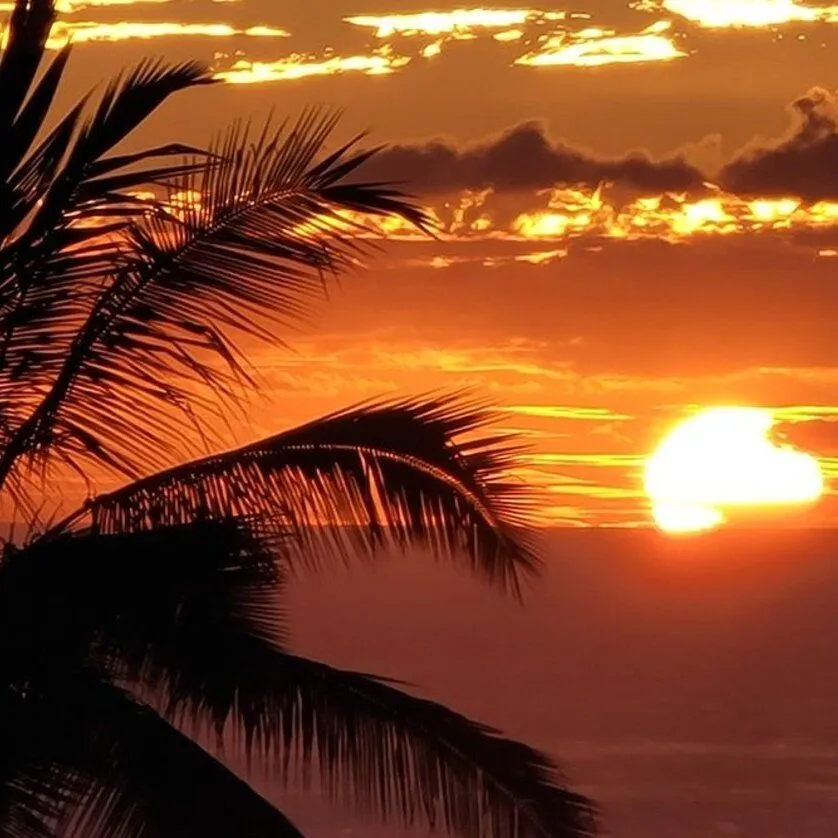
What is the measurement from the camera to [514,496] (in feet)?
35.8

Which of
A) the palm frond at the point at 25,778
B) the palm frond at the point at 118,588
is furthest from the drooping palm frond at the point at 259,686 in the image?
the palm frond at the point at 25,778

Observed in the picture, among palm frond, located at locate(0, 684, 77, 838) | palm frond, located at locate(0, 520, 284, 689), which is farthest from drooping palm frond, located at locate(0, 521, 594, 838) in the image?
palm frond, located at locate(0, 684, 77, 838)

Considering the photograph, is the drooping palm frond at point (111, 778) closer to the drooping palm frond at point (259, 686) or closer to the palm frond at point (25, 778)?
the palm frond at point (25, 778)

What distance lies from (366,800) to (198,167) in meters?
3.10

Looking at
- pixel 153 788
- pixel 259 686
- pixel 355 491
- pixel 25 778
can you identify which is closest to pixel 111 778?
pixel 153 788

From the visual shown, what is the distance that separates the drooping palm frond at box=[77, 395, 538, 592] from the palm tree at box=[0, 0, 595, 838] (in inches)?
0.4

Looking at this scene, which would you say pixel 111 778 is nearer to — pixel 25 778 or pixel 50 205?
pixel 25 778

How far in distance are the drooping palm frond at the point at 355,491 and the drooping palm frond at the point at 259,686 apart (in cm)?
45

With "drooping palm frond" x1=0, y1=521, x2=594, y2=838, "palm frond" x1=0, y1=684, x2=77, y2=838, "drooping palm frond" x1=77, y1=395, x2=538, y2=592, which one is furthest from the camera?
"drooping palm frond" x1=77, y1=395, x2=538, y2=592

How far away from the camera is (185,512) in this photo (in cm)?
1085

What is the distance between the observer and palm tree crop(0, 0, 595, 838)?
10211 mm

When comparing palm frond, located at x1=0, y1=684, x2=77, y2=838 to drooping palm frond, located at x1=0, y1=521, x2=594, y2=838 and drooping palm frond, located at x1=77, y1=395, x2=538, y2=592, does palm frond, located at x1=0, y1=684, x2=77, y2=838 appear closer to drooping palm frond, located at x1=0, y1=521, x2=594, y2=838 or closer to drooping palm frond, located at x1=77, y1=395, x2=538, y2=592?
drooping palm frond, located at x1=0, y1=521, x2=594, y2=838

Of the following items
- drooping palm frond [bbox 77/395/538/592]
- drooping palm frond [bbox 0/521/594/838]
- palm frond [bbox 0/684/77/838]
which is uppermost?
drooping palm frond [bbox 77/395/538/592]

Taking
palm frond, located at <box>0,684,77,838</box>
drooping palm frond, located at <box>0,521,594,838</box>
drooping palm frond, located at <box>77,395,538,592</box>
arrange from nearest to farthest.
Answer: palm frond, located at <box>0,684,77,838</box> → drooping palm frond, located at <box>0,521,594,838</box> → drooping palm frond, located at <box>77,395,538,592</box>
